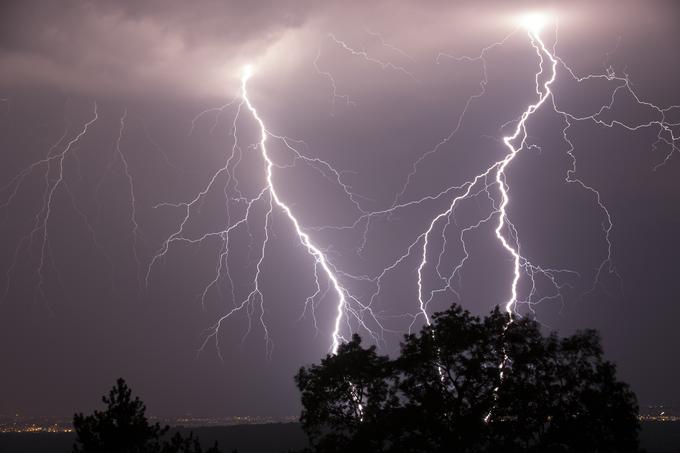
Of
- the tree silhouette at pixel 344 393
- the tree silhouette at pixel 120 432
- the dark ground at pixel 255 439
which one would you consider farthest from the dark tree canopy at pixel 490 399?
the dark ground at pixel 255 439

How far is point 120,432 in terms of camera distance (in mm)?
11289

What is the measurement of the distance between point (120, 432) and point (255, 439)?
194 feet

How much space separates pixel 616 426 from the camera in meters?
11.1

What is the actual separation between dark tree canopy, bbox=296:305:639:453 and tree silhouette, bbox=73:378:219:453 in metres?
3.23

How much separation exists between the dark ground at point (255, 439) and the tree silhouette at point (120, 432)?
47446mm

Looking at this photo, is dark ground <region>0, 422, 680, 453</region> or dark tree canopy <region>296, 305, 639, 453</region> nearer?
dark tree canopy <region>296, 305, 639, 453</region>

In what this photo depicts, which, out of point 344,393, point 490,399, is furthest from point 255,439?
point 490,399

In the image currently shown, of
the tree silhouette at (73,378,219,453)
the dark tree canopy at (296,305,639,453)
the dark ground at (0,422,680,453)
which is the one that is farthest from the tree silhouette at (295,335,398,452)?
the dark ground at (0,422,680,453)

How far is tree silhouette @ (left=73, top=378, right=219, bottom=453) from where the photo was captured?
434 inches

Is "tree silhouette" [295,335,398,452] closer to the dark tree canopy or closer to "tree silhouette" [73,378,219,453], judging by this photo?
the dark tree canopy

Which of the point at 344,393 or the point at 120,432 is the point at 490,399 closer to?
the point at 344,393

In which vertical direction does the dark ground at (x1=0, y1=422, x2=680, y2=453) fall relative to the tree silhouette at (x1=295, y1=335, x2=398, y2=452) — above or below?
below

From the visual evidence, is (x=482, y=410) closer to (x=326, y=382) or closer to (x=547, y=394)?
(x=547, y=394)

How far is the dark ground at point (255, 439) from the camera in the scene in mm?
61881
